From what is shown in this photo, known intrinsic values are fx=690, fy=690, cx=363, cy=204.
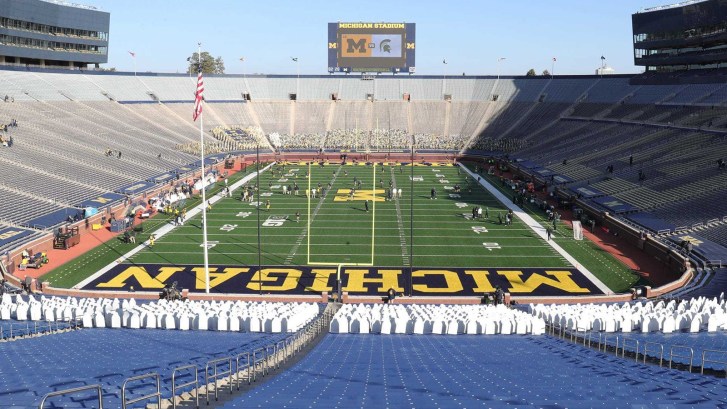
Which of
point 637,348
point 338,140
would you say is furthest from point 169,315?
point 338,140

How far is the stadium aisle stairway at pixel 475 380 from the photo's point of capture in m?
10.4

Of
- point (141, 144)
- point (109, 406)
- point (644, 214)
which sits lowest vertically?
point (109, 406)

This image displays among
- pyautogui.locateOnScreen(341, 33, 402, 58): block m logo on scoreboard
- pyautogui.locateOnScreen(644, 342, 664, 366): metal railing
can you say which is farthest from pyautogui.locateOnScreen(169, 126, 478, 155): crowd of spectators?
pyautogui.locateOnScreen(644, 342, 664, 366): metal railing

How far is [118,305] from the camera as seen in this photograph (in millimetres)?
20141

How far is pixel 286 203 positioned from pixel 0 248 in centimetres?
1814

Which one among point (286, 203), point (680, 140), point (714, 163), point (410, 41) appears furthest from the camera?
point (410, 41)

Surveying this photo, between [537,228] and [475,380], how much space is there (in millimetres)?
25893

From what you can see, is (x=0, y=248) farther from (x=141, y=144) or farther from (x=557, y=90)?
(x=557, y=90)

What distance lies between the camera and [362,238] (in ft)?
113

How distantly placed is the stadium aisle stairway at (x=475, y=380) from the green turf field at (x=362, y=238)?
1010 cm

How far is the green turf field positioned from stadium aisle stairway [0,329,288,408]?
30.4ft

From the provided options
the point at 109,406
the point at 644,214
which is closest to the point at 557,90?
the point at 644,214

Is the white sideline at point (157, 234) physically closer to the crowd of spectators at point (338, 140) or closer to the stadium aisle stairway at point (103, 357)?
the stadium aisle stairway at point (103, 357)

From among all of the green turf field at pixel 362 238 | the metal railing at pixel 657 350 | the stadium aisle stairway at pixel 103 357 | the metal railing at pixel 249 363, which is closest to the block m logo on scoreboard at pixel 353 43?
the green turf field at pixel 362 238
